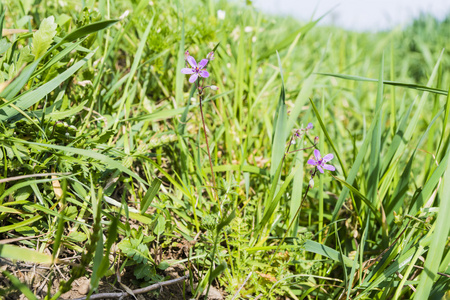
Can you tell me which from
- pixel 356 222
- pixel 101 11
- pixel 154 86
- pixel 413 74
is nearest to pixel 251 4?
pixel 154 86

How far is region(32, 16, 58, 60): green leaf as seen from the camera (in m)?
1.39

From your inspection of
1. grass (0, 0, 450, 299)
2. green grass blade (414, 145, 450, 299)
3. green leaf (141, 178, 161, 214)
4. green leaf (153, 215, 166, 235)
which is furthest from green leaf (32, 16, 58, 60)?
green grass blade (414, 145, 450, 299)

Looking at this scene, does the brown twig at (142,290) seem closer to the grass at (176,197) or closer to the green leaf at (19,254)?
the grass at (176,197)

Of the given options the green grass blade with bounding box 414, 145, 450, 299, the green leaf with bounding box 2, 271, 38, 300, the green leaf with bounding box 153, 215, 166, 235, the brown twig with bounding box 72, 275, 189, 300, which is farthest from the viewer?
the green leaf with bounding box 153, 215, 166, 235

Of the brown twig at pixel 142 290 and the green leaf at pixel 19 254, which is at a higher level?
the green leaf at pixel 19 254

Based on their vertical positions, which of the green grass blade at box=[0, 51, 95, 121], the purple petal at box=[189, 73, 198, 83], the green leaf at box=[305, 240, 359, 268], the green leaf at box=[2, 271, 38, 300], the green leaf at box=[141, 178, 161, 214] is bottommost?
the green leaf at box=[305, 240, 359, 268]

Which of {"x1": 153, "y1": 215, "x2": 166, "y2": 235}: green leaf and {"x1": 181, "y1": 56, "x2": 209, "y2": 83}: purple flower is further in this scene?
{"x1": 153, "y1": 215, "x2": 166, "y2": 235}: green leaf

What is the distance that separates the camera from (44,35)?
1401 millimetres

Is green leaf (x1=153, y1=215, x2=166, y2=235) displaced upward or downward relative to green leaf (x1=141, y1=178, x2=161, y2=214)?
downward

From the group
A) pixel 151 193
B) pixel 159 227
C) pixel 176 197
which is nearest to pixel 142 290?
pixel 159 227

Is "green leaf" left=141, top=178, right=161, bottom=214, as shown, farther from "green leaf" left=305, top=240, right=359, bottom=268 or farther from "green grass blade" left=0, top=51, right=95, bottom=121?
"green leaf" left=305, top=240, right=359, bottom=268

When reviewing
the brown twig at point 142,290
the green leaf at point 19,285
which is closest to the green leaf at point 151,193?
the brown twig at point 142,290

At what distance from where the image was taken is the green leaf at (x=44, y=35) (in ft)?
4.57

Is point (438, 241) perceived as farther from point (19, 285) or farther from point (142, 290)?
point (19, 285)
